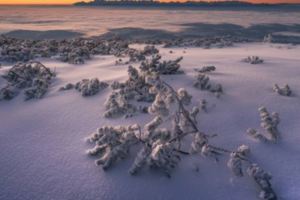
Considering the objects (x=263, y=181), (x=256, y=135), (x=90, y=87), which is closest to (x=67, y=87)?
(x=90, y=87)

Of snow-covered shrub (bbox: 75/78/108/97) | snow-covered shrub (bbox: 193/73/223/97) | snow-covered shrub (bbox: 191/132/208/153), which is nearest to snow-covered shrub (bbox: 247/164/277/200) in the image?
snow-covered shrub (bbox: 191/132/208/153)

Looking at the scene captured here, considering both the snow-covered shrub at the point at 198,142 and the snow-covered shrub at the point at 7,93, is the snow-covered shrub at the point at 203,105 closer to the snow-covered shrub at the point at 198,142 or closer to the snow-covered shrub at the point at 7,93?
the snow-covered shrub at the point at 198,142

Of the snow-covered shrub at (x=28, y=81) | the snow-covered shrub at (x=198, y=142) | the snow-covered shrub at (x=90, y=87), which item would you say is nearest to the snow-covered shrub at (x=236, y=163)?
the snow-covered shrub at (x=198, y=142)

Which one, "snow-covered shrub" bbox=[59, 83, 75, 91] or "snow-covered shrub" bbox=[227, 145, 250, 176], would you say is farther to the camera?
"snow-covered shrub" bbox=[59, 83, 75, 91]

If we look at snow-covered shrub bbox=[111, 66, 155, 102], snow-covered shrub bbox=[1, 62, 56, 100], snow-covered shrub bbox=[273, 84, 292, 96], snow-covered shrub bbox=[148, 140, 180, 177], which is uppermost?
snow-covered shrub bbox=[273, 84, 292, 96]

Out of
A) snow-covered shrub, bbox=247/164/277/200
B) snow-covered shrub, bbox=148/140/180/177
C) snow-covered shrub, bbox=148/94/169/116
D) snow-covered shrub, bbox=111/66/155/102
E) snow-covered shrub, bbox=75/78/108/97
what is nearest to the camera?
snow-covered shrub, bbox=247/164/277/200

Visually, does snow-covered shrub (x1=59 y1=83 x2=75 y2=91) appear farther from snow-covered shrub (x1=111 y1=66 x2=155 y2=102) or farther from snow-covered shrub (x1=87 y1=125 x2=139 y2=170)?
snow-covered shrub (x1=87 y1=125 x2=139 y2=170)
